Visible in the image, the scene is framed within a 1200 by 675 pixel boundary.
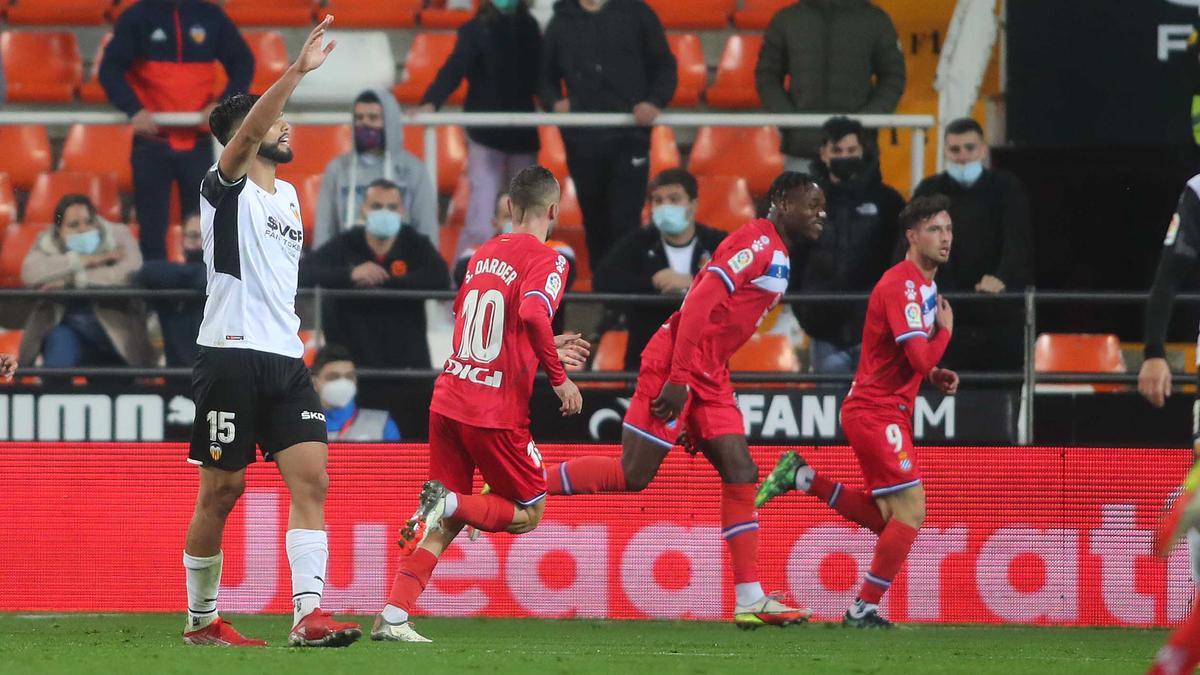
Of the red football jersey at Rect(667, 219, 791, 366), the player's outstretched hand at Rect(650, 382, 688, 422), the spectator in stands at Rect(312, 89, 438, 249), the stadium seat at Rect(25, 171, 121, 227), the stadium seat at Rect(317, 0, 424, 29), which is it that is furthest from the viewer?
the stadium seat at Rect(317, 0, 424, 29)

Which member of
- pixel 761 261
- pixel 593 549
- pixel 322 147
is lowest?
pixel 593 549

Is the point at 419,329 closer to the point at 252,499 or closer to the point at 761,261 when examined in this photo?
the point at 252,499

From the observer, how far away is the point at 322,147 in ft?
43.2

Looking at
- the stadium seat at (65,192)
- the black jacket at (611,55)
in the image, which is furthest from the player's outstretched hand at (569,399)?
the stadium seat at (65,192)

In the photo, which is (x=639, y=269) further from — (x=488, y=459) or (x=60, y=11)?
(x=60, y=11)

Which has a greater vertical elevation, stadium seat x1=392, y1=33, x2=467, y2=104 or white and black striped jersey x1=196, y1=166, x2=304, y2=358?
stadium seat x1=392, y1=33, x2=467, y2=104

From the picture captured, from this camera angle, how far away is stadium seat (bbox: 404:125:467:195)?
505 inches

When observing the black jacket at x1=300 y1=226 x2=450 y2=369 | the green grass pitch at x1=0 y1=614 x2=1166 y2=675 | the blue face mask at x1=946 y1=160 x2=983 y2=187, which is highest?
the blue face mask at x1=946 y1=160 x2=983 y2=187

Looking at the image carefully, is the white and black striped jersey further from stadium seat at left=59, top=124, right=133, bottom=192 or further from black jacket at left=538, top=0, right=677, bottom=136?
stadium seat at left=59, top=124, right=133, bottom=192

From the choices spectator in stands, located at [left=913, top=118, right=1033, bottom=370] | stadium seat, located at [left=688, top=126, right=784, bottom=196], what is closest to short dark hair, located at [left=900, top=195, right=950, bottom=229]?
spectator in stands, located at [left=913, top=118, right=1033, bottom=370]

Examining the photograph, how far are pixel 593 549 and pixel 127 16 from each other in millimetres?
5102

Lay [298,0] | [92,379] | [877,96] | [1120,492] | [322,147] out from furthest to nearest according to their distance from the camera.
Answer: [298,0]
[322,147]
[877,96]
[92,379]
[1120,492]

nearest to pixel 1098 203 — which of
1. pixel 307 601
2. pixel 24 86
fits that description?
pixel 307 601

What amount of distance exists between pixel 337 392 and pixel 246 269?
3184mm
